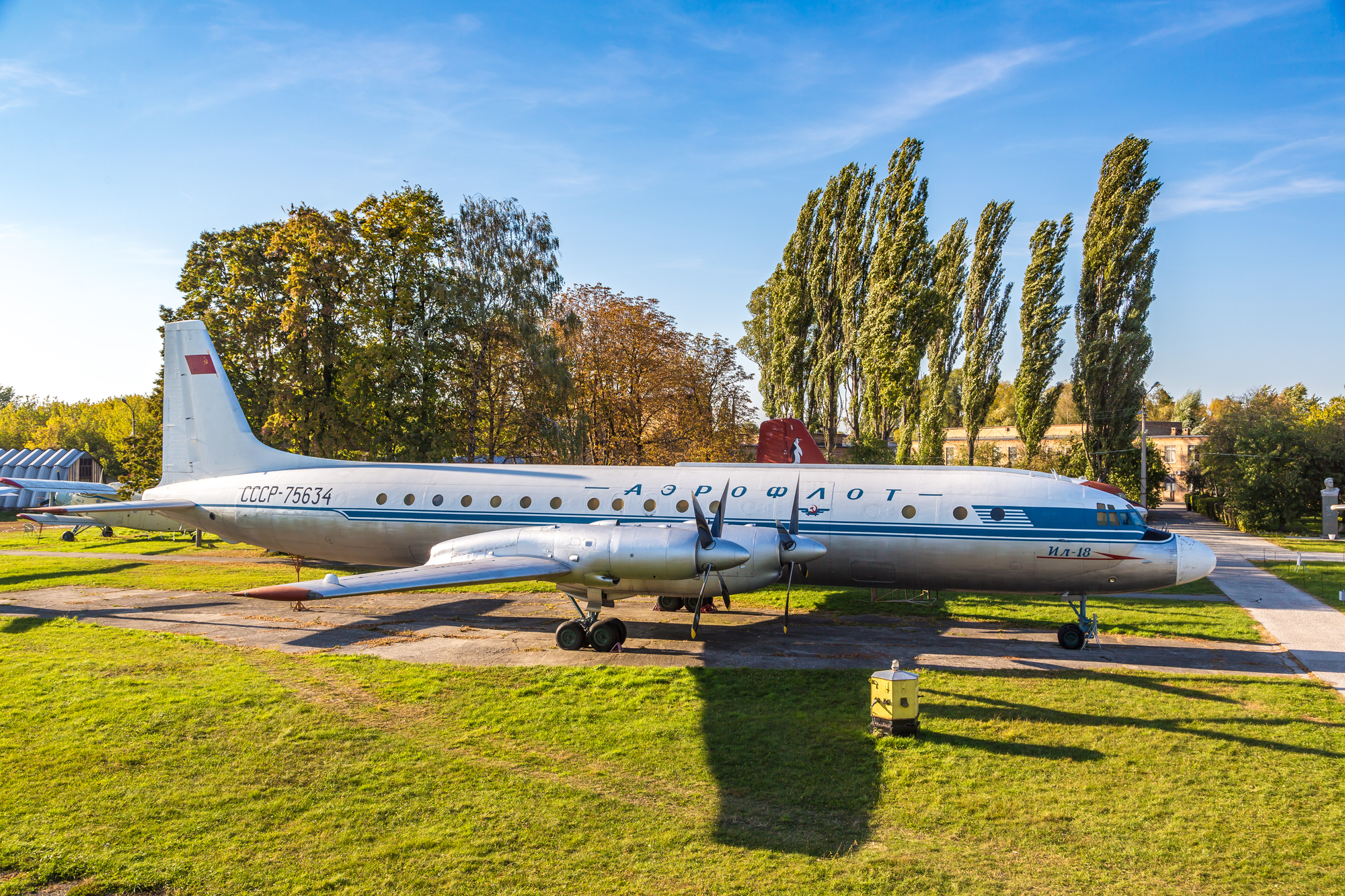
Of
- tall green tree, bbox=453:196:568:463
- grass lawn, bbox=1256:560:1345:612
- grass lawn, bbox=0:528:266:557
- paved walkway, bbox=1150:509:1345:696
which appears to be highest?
tall green tree, bbox=453:196:568:463

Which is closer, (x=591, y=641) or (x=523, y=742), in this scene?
(x=523, y=742)

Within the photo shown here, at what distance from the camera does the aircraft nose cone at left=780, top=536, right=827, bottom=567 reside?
1580 cm

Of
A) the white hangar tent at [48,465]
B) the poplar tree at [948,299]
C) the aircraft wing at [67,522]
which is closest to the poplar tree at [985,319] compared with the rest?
the poplar tree at [948,299]

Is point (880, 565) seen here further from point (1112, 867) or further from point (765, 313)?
point (765, 313)

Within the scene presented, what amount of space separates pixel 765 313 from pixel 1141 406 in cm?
3430

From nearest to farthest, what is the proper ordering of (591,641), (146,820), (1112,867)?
(1112,867) < (146,820) < (591,641)

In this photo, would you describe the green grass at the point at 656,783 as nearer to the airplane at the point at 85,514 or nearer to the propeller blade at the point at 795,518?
the propeller blade at the point at 795,518

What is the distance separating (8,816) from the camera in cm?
839

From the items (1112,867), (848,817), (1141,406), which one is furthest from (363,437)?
(1141,406)

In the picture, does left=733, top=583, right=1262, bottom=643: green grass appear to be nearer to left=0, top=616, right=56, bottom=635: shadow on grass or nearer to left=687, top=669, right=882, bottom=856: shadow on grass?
left=687, top=669, right=882, bottom=856: shadow on grass

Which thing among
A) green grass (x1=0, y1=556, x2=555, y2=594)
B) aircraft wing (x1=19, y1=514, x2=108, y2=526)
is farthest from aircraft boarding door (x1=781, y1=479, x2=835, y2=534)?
aircraft wing (x1=19, y1=514, x2=108, y2=526)

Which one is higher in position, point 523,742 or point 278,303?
point 278,303

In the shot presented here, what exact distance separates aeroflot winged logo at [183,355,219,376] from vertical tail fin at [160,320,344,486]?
0.02m

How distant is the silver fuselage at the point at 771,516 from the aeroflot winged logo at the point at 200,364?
3539 millimetres
